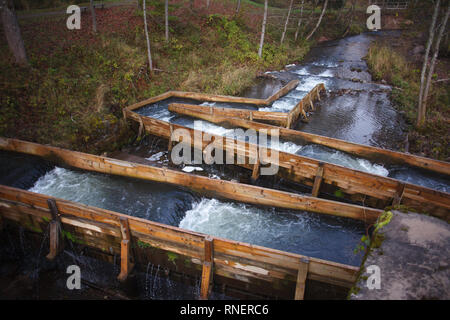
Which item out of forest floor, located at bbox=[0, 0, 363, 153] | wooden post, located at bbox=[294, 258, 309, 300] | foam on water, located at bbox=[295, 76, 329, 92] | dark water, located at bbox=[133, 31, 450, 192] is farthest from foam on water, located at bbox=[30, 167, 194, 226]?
foam on water, located at bbox=[295, 76, 329, 92]

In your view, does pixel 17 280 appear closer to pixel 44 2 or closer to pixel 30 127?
pixel 30 127

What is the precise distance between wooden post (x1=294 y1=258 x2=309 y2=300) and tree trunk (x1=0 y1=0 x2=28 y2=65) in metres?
14.6

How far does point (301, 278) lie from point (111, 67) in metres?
14.7

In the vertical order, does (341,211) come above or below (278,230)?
above

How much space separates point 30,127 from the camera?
1049cm

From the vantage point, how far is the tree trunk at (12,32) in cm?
1133

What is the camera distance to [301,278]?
501 cm

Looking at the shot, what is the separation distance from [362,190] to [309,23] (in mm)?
29776

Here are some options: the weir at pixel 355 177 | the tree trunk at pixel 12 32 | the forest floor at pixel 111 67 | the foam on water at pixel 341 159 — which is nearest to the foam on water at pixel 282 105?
the weir at pixel 355 177

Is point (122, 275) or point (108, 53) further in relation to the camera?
point (108, 53)

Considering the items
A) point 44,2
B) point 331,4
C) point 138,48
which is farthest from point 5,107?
point 331,4

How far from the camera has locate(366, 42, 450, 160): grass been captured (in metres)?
11.0

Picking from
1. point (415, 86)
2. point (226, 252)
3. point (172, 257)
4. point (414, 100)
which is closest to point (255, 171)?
point (226, 252)

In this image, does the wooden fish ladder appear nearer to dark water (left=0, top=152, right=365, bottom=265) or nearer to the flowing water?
the flowing water
